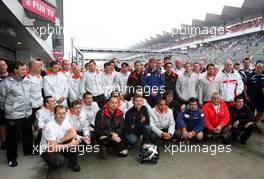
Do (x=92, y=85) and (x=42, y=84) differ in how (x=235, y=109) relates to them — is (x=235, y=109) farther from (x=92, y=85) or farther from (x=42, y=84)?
(x=42, y=84)

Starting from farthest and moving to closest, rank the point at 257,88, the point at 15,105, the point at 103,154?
the point at 257,88
the point at 103,154
the point at 15,105

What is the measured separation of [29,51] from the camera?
47.9 feet

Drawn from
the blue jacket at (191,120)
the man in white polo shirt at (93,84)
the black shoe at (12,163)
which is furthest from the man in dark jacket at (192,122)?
the black shoe at (12,163)

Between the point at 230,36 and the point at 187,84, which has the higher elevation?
the point at 230,36

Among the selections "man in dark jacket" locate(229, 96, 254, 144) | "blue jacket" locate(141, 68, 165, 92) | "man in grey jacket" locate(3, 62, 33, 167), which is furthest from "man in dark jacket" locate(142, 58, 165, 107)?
"man in grey jacket" locate(3, 62, 33, 167)

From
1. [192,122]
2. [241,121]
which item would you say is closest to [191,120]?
[192,122]

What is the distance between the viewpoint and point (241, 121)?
188 inches

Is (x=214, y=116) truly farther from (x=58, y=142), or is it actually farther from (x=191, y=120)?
(x=58, y=142)

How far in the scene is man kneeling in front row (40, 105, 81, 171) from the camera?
136 inches

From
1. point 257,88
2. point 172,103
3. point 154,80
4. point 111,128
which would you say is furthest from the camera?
point 257,88

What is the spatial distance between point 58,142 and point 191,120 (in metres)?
2.74

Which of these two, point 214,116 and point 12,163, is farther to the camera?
point 214,116

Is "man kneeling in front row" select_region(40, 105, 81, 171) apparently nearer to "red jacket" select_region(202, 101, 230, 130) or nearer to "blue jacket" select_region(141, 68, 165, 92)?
"blue jacket" select_region(141, 68, 165, 92)

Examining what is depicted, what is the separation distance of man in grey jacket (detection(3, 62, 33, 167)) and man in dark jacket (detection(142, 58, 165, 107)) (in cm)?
259
